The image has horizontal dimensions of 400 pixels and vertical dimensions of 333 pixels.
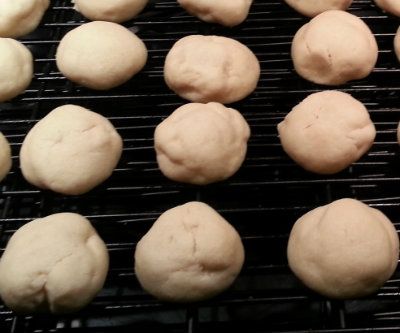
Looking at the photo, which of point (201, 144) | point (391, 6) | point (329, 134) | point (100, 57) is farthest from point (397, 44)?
point (100, 57)

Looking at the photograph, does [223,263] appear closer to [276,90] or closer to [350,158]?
[350,158]

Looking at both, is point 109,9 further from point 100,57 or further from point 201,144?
point 201,144

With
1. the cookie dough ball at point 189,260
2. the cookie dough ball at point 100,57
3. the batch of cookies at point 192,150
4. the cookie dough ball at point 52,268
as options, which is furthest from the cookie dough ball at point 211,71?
the cookie dough ball at point 52,268

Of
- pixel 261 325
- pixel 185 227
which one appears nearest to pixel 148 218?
pixel 185 227

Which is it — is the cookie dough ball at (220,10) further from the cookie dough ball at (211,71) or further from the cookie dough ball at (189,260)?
the cookie dough ball at (189,260)

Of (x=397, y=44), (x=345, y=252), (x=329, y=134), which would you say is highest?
Result: (x=397, y=44)

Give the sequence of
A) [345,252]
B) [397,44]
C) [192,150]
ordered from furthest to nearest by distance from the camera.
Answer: [397,44]
[192,150]
[345,252]
